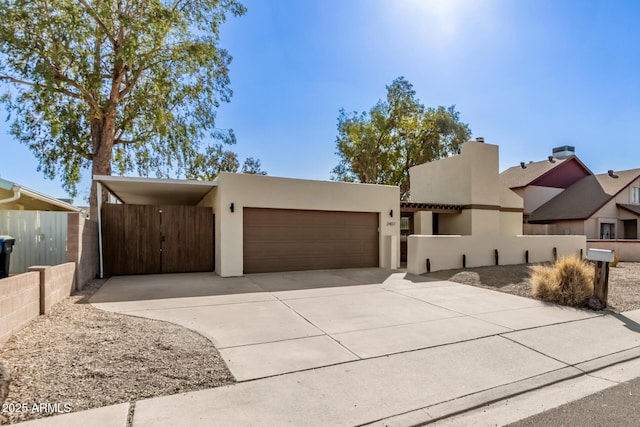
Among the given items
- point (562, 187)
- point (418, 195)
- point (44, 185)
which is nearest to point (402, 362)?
point (418, 195)

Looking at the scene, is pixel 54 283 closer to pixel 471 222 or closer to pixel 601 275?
pixel 601 275

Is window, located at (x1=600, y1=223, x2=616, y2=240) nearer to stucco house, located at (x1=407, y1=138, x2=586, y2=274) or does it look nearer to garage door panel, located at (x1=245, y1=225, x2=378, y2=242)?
stucco house, located at (x1=407, y1=138, x2=586, y2=274)

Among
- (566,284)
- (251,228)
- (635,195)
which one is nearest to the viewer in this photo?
(566,284)

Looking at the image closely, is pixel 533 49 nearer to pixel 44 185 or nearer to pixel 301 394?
pixel 301 394

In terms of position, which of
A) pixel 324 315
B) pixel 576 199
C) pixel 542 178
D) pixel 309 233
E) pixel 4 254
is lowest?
pixel 324 315

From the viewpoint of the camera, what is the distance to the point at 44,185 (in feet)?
63.6

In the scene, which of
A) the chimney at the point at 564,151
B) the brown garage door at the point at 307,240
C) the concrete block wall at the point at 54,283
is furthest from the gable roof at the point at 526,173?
the concrete block wall at the point at 54,283

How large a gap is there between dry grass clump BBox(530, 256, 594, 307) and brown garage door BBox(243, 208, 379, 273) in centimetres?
617

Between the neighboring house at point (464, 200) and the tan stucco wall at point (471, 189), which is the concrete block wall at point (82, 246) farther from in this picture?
the tan stucco wall at point (471, 189)

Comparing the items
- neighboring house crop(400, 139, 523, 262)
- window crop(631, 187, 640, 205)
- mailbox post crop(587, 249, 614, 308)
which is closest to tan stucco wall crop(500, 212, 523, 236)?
neighboring house crop(400, 139, 523, 262)

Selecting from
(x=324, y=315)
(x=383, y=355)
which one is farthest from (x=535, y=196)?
(x=383, y=355)

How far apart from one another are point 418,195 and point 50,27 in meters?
18.7

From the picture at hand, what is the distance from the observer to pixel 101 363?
3922 millimetres

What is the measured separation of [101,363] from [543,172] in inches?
1172
